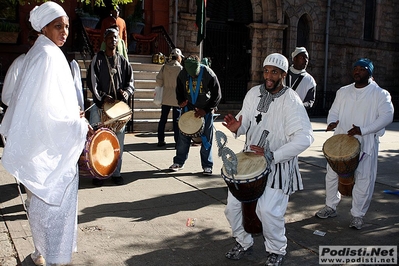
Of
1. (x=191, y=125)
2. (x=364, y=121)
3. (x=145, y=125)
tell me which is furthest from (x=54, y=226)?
(x=145, y=125)

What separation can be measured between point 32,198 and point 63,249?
0.47m

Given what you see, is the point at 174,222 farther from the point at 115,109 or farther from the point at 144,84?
the point at 144,84

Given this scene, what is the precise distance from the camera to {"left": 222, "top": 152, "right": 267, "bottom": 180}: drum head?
3592 millimetres

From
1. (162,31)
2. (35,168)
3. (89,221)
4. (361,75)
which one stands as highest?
(162,31)

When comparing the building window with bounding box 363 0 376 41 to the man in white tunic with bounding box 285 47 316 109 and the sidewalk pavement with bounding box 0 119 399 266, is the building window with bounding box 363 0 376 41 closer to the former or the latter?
the sidewalk pavement with bounding box 0 119 399 266

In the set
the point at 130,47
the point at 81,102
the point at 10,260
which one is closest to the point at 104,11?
the point at 130,47

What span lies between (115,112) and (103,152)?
156cm

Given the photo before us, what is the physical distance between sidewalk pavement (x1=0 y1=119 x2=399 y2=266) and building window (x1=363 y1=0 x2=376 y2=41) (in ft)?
45.1

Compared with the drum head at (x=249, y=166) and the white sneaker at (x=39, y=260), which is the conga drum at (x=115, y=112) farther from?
the drum head at (x=249, y=166)

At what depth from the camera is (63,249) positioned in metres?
3.55

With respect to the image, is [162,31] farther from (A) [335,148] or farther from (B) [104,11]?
(A) [335,148]

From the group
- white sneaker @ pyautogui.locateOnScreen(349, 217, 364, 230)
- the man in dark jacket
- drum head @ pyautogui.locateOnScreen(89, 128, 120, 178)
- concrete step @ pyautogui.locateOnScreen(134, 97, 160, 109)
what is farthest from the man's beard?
concrete step @ pyautogui.locateOnScreen(134, 97, 160, 109)

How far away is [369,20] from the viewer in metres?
19.8

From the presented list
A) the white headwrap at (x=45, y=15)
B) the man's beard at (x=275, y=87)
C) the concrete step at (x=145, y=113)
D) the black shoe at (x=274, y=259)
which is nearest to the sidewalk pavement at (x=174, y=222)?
the black shoe at (x=274, y=259)
